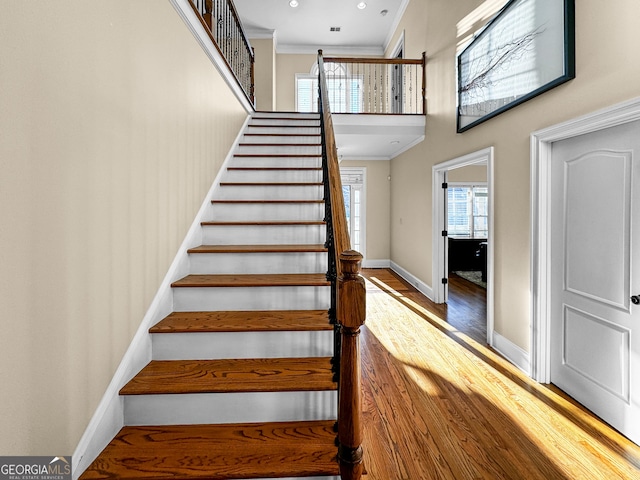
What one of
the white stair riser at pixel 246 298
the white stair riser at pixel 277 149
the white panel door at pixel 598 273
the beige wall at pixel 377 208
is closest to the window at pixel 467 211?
the beige wall at pixel 377 208

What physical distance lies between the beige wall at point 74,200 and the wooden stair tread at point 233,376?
7.5 inches

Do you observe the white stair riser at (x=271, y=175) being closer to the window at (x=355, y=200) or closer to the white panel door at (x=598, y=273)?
the white panel door at (x=598, y=273)

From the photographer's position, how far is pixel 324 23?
681cm

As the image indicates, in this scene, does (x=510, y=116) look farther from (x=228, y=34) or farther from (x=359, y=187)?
(x=359, y=187)

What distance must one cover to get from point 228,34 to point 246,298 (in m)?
3.45

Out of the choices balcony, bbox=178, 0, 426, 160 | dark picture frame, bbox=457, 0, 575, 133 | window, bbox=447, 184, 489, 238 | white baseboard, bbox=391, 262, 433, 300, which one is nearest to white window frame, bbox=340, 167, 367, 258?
balcony, bbox=178, 0, 426, 160

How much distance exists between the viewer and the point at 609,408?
80.3 inches

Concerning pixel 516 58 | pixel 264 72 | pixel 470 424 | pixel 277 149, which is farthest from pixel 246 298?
pixel 264 72

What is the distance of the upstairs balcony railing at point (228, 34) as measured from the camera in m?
2.98

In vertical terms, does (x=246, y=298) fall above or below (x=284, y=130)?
below

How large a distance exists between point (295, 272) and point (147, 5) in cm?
177

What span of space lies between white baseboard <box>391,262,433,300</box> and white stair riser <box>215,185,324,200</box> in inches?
108

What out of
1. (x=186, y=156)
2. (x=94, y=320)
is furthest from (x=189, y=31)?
(x=94, y=320)

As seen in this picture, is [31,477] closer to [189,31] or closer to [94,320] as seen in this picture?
[94,320]
